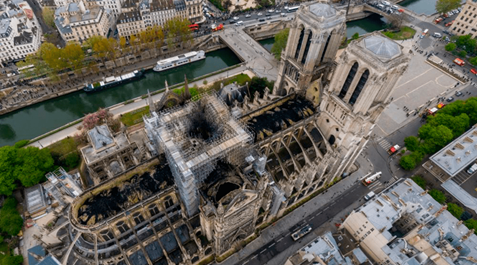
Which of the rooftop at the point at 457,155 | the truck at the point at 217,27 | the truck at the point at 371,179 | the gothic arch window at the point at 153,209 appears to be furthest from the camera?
the truck at the point at 217,27

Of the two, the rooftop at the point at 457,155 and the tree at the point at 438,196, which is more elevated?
the rooftop at the point at 457,155

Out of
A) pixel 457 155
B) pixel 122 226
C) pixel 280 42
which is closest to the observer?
pixel 122 226

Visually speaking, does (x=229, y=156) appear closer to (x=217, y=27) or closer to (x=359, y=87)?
(x=359, y=87)

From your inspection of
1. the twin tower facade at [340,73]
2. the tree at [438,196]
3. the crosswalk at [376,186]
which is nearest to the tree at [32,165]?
the twin tower facade at [340,73]

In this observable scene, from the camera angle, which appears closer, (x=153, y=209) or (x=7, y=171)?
(x=153, y=209)

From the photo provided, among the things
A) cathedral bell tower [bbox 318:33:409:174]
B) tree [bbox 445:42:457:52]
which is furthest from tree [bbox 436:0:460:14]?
cathedral bell tower [bbox 318:33:409:174]

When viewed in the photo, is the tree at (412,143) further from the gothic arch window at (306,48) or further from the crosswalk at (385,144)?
the gothic arch window at (306,48)

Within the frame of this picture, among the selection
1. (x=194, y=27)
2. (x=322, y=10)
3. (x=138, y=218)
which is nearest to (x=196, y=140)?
(x=138, y=218)
